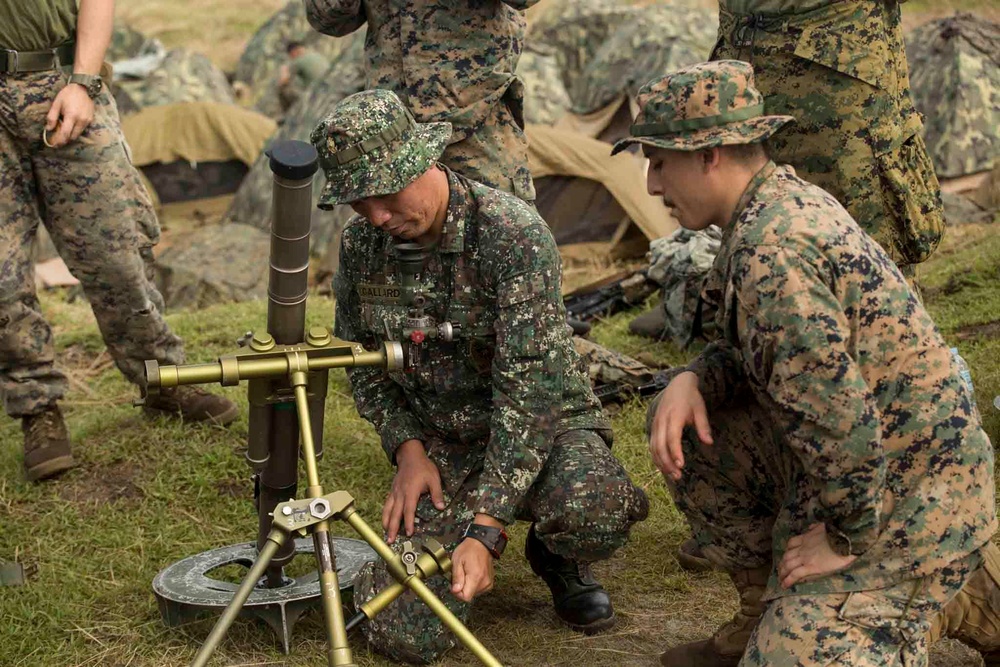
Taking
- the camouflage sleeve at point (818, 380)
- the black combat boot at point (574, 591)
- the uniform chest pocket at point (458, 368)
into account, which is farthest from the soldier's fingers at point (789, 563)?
the uniform chest pocket at point (458, 368)

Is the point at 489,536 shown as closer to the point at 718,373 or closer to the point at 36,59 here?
the point at 718,373

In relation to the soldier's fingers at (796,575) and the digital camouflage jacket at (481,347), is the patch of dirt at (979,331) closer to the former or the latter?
the digital camouflage jacket at (481,347)

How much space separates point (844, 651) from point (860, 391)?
0.57 m

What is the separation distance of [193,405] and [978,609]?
3220 millimetres

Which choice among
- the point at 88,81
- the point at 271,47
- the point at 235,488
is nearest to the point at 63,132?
the point at 88,81

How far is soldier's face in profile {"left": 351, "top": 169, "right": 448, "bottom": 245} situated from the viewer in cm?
316

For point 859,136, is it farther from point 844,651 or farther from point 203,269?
point 203,269

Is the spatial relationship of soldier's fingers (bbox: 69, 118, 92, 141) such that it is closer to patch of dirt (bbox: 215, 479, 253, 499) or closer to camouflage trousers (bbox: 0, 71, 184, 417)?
camouflage trousers (bbox: 0, 71, 184, 417)

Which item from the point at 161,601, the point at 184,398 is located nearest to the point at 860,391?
the point at 161,601

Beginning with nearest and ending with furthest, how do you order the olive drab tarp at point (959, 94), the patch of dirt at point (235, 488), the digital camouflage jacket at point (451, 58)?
the digital camouflage jacket at point (451, 58), the patch of dirt at point (235, 488), the olive drab tarp at point (959, 94)

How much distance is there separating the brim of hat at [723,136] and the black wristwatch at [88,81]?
7.76 feet

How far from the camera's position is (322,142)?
319 cm

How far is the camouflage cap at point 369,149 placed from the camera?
309cm

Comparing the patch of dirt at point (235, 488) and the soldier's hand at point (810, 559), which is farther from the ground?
the soldier's hand at point (810, 559)
